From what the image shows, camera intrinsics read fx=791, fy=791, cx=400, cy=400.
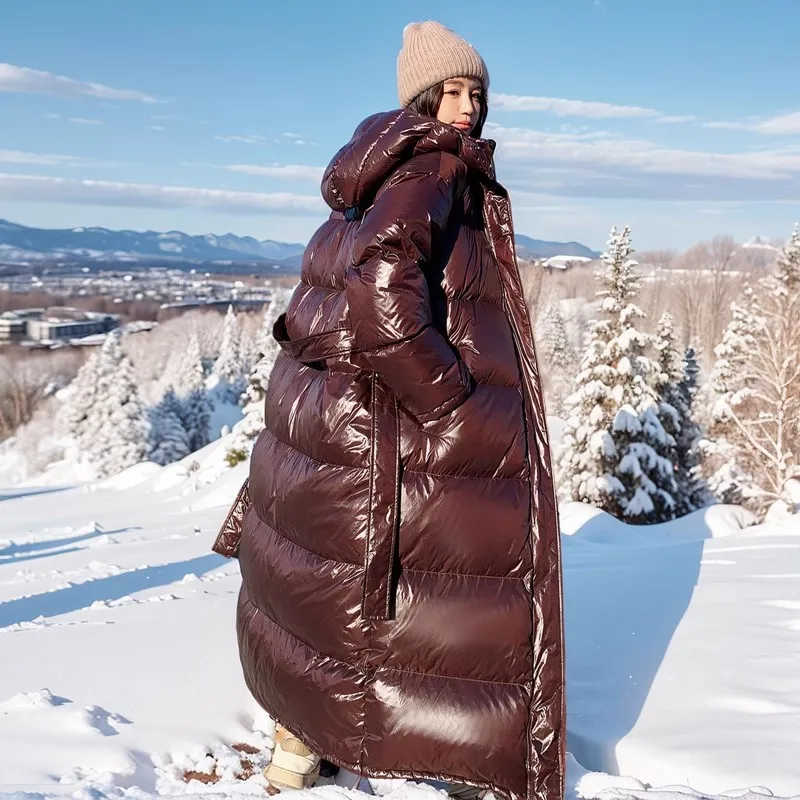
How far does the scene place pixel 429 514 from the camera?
2535 millimetres

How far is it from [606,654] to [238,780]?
184 cm

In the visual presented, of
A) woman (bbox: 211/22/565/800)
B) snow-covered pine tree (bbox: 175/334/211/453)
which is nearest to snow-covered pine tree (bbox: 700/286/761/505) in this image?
woman (bbox: 211/22/565/800)

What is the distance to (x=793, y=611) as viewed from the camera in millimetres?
4180

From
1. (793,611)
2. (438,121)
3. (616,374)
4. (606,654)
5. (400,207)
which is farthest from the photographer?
(616,374)

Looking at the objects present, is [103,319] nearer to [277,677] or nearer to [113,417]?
[113,417]

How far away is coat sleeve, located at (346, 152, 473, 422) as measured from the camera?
2.36 meters

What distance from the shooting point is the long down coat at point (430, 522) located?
8.17 feet

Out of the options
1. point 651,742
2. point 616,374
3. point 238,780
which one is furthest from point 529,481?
point 616,374

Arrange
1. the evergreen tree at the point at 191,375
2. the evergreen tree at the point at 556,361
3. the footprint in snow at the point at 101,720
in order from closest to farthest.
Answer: the footprint in snow at the point at 101,720 → the evergreen tree at the point at 556,361 → the evergreen tree at the point at 191,375

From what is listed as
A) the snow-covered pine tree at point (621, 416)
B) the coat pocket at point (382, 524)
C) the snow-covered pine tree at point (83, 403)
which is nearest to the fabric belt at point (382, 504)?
the coat pocket at point (382, 524)

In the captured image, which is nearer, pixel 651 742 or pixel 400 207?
pixel 400 207

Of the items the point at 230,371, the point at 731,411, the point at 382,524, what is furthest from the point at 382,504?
the point at 230,371

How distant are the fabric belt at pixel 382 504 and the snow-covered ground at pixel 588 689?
28.5 inches

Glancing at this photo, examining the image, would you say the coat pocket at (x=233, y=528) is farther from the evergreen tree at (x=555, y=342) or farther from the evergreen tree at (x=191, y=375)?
the evergreen tree at (x=191, y=375)
